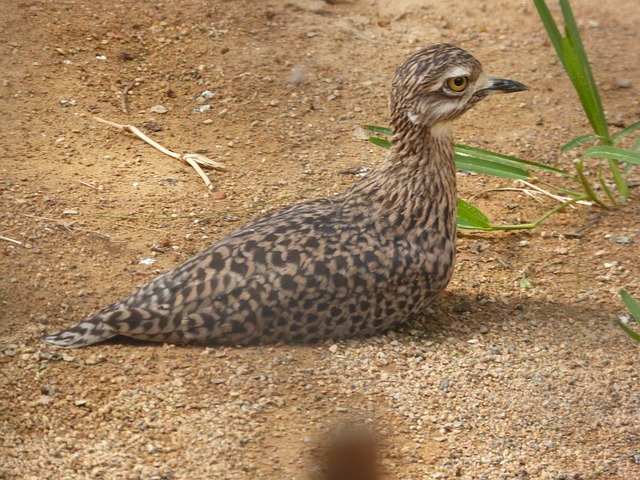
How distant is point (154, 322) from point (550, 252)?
7.52 ft

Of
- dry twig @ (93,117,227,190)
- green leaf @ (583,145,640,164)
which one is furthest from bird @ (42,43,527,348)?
dry twig @ (93,117,227,190)

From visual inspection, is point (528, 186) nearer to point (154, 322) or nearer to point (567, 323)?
point (567, 323)

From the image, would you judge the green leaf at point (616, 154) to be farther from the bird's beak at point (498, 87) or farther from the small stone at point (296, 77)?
the small stone at point (296, 77)

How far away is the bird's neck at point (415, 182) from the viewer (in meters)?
4.90

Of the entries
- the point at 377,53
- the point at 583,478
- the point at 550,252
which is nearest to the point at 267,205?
the point at 550,252

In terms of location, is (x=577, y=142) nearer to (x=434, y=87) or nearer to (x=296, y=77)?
(x=434, y=87)

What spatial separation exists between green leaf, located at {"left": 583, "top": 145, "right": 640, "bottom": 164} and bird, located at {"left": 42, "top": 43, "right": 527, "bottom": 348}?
682 mm

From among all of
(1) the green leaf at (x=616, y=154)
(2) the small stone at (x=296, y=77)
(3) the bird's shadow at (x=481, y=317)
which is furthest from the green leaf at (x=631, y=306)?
(2) the small stone at (x=296, y=77)

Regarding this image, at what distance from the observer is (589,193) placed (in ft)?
19.2

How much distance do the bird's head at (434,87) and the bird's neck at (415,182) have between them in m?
0.06

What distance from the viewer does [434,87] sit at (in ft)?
16.0

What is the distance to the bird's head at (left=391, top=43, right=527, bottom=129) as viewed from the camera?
4.86m

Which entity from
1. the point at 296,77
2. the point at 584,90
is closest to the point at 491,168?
the point at 584,90

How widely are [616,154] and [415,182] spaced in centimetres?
112
